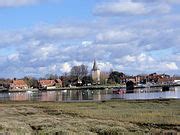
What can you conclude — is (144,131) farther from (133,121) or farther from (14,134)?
(14,134)

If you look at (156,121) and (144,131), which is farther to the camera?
(156,121)

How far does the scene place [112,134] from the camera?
32.1 m

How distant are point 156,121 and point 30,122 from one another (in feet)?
35.6

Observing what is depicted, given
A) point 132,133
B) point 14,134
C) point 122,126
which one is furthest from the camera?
point 122,126

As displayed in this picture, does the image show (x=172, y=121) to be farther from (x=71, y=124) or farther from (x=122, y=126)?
(x=71, y=124)

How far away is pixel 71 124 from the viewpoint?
37625mm

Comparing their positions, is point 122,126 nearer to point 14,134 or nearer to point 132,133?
point 132,133

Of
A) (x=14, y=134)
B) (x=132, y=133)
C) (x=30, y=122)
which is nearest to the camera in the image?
(x=14, y=134)

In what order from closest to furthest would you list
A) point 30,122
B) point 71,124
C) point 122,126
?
point 122,126 < point 71,124 < point 30,122

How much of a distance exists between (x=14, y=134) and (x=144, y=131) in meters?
9.29

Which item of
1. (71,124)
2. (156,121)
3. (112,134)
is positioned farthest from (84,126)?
(156,121)

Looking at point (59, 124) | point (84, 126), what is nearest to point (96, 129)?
point (84, 126)

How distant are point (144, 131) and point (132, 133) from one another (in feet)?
3.92

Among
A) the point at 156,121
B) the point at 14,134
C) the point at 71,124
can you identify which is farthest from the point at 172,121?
the point at 14,134
